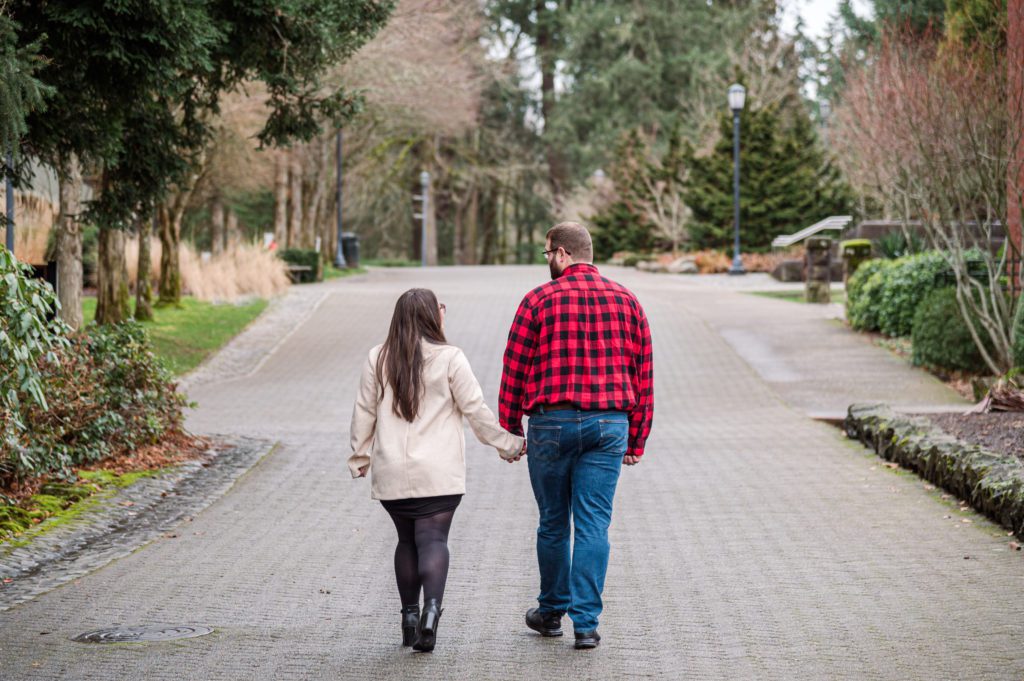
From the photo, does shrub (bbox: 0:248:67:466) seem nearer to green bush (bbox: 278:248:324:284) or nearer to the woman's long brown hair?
the woman's long brown hair

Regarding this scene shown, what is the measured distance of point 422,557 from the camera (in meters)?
5.93

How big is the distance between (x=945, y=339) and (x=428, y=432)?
1332cm

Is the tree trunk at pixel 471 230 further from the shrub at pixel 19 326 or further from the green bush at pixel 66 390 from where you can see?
the shrub at pixel 19 326

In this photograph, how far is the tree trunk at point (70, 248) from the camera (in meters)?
17.9

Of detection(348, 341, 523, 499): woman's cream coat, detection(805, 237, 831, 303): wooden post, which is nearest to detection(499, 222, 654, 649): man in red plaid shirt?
detection(348, 341, 523, 499): woman's cream coat

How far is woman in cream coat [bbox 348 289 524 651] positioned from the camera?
588 cm

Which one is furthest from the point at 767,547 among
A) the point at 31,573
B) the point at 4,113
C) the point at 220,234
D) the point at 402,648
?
the point at 220,234

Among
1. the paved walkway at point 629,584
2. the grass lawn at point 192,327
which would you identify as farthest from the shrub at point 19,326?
the grass lawn at point 192,327

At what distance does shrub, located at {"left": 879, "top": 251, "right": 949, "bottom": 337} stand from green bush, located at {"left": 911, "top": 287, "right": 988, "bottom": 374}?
2397 mm

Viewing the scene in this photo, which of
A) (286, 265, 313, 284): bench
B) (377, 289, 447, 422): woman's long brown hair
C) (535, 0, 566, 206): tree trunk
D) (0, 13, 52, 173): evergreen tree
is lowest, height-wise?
(286, 265, 313, 284): bench

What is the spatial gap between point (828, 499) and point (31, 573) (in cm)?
551

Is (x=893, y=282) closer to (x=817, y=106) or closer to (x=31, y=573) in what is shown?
(x=31, y=573)

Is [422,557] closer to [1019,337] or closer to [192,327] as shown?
[1019,337]

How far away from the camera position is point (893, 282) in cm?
2172
